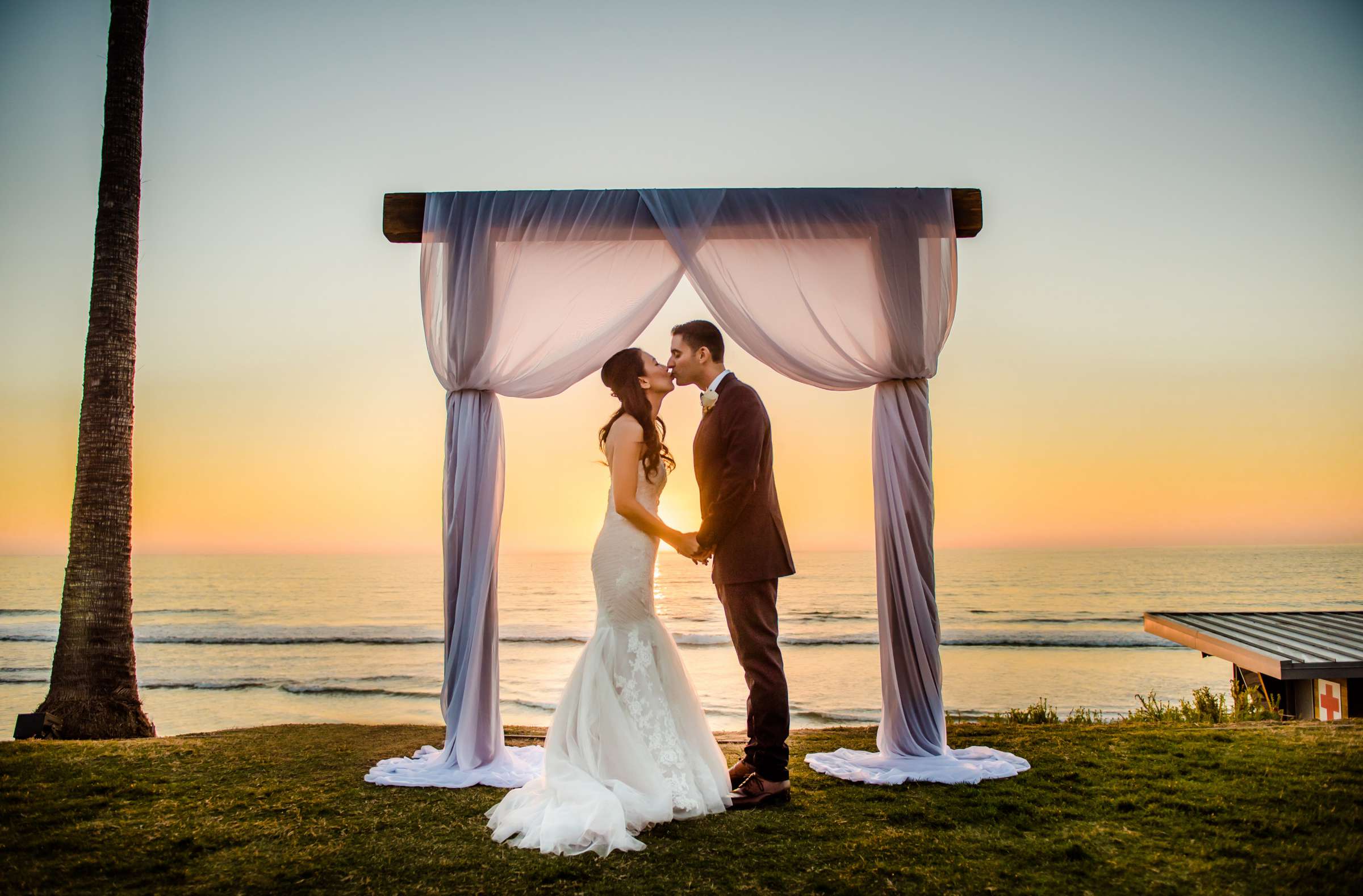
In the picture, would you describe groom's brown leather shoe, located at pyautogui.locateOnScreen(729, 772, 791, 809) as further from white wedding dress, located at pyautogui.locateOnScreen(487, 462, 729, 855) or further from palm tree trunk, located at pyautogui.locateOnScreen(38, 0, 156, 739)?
palm tree trunk, located at pyautogui.locateOnScreen(38, 0, 156, 739)

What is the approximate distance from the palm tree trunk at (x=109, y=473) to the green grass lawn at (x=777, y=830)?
809 mm

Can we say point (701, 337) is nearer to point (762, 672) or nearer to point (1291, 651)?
point (762, 672)

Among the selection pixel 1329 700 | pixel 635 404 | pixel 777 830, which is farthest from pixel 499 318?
pixel 1329 700

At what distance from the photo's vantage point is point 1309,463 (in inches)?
629

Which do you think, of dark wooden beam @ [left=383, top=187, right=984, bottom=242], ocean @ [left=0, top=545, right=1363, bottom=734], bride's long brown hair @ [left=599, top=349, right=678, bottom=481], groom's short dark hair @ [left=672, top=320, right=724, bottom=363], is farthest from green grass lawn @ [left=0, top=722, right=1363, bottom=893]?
ocean @ [left=0, top=545, right=1363, bottom=734]

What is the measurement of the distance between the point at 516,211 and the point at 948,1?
382 centimetres

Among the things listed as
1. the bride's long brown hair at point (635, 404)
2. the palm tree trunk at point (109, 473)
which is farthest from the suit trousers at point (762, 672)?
the palm tree trunk at point (109, 473)

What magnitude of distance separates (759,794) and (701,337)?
207 centimetres

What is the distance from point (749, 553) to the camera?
3.51 metres

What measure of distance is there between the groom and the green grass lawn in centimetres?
24

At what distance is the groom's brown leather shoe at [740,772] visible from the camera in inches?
138

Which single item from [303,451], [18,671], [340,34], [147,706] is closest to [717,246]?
[340,34]

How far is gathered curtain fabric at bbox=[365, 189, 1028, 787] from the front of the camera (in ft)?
13.5

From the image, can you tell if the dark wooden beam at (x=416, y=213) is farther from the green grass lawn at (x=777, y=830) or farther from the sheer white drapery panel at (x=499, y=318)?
the green grass lawn at (x=777, y=830)
